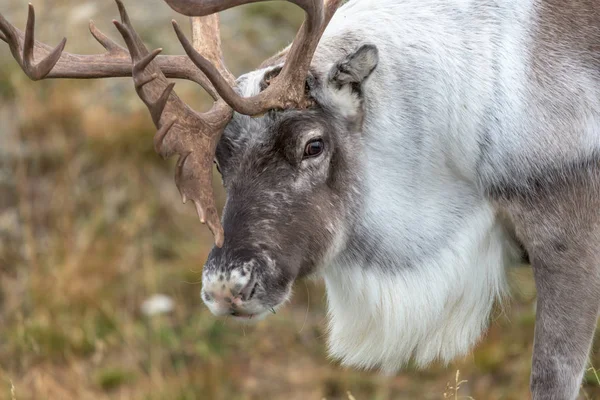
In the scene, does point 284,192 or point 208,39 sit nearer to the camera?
point 284,192

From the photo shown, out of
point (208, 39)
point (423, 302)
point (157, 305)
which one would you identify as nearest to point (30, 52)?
point (208, 39)

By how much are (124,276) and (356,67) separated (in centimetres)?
314

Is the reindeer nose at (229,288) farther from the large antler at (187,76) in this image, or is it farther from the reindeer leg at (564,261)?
the reindeer leg at (564,261)

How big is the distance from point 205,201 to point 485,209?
91cm

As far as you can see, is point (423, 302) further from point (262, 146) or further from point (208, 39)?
point (208, 39)

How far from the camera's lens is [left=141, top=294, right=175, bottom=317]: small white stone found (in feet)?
17.8

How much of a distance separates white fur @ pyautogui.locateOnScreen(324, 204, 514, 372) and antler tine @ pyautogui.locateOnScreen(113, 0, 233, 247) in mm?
633

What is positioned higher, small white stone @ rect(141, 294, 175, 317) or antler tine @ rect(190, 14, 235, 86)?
antler tine @ rect(190, 14, 235, 86)

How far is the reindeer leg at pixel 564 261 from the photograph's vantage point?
2.84 m

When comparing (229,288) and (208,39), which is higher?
(208,39)

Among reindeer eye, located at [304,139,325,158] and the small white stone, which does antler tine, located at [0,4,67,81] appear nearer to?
reindeer eye, located at [304,139,325,158]

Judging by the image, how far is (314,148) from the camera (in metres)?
2.84

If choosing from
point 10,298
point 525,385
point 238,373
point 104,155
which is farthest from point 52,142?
point 525,385

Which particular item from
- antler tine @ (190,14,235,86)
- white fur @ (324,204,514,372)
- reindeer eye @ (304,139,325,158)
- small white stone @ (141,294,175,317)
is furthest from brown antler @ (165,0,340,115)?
small white stone @ (141,294,175,317)
